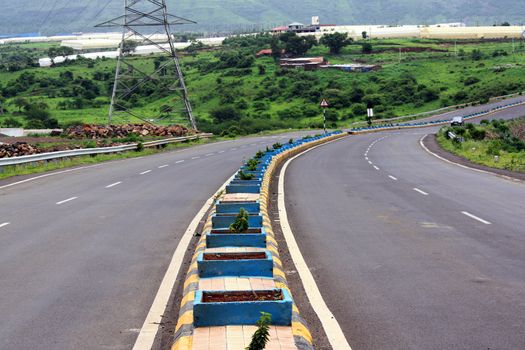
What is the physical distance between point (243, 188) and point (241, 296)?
1054 cm

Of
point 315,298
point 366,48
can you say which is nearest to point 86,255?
point 315,298

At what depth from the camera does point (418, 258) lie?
1181 cm

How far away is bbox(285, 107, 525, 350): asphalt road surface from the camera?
7973mm

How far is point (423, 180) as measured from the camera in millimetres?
26484

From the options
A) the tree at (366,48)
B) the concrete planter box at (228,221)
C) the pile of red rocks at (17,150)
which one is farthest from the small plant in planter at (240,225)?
the tree at (366,48)

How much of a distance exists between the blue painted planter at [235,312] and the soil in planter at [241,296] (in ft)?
1.12

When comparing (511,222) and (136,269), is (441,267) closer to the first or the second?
(136,269)

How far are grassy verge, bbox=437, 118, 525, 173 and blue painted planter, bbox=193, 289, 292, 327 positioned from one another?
1003 inches

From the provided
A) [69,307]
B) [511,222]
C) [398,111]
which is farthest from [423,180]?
[398,111]

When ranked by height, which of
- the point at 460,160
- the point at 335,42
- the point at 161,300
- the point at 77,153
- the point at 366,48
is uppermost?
the point at 335,42

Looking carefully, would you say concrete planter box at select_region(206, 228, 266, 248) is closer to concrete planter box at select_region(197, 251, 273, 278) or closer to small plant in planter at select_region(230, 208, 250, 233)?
small plant in planter at select_region(230, 208, 250, 233)

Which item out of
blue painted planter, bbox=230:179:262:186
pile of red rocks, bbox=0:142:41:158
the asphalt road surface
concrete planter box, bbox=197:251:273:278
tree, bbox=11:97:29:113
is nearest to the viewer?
the asphalt road surface

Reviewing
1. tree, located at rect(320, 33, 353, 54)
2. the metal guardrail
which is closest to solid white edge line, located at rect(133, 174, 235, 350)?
the metal guardrail

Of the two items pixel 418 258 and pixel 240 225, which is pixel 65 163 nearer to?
pixel 240 225
